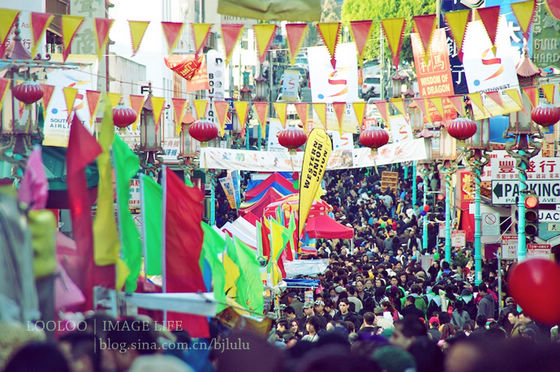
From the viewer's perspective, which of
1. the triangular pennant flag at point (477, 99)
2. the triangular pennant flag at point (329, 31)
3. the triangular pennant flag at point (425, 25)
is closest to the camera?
the triangular pennant flag at point (425, 25)

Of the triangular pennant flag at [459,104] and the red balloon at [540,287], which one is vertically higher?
the triangular pennant flag at [459,104]

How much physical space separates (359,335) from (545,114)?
7.76 metres

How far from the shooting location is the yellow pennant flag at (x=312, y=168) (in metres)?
17.7

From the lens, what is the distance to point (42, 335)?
597cm

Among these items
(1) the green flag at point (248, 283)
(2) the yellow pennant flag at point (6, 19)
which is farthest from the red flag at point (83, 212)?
(2) the yellow pennant flag at point (6, 19)

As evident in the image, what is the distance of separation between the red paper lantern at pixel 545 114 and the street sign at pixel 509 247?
2311mm

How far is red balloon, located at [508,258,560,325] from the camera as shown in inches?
274

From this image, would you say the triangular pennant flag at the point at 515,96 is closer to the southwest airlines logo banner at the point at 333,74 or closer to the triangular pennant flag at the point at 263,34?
the southwest airlines logo banner at the point at 333,74

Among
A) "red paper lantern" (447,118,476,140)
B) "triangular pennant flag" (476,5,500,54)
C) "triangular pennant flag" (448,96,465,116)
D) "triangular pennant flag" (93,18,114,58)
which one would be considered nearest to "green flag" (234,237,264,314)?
"triangular pennant flag" (93,18,114,58)

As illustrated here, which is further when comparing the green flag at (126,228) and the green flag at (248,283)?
the green flag at (248,283)

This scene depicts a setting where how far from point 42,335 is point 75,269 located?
7.02 feet

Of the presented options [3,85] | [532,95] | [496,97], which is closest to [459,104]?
[496,97]

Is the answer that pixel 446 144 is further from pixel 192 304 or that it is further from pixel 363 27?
pixel 192 304

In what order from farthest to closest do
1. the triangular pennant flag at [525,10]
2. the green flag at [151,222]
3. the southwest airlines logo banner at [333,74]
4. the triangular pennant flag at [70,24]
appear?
the southwest airlines logo banner at [333,74]
the triangular pennant flag at [70,24]
the triangular pennant flag at [525,10]
the green flag at [151,222]
